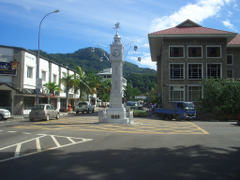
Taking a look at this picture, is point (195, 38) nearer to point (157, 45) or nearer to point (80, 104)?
point (157, 45)

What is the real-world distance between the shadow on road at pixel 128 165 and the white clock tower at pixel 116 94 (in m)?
11.3

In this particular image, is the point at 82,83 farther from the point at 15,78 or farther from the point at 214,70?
the point at 214,70

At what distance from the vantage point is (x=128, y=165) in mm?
6566

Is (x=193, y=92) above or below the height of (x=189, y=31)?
below

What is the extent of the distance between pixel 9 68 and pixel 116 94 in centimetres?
1585

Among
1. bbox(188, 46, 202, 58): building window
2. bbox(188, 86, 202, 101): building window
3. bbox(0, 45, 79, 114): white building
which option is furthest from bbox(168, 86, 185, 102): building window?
bbox(0, 45, 79, 114): white building

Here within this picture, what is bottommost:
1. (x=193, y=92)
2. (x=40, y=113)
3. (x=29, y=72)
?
(x=40, y=113)

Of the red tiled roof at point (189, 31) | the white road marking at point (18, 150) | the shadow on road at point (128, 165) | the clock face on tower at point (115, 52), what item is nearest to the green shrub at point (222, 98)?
the red tiled roof at point (189, 31)

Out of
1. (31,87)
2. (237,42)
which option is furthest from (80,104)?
(237,42)

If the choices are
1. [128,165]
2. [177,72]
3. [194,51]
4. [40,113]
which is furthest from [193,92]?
[128,165]

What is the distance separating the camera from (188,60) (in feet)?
114

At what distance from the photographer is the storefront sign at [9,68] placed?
2911 cm

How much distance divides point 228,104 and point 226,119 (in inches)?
64.9

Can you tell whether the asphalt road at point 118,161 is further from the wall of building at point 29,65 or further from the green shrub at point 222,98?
the wall of building at point 29,65
